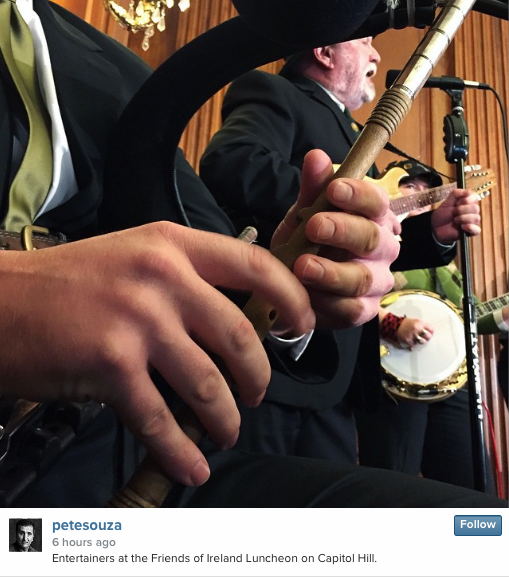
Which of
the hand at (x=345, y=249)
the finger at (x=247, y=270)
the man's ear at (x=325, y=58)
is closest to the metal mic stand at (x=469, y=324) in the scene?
the man's ear at (x=325, y=58)

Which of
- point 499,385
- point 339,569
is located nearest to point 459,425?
point 499,385

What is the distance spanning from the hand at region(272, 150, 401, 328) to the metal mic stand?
2.01ft

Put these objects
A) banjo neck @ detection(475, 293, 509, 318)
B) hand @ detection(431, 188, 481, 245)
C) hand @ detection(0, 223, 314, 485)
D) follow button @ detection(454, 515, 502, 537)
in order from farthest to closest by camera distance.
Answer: banjo neck @ detection(475, 293, 509, 318), hand @ detection(431, 188, 481, 245), follow button @ detection(454, 515, 502, 537), hand @ detection(0, 223, 314, 485)

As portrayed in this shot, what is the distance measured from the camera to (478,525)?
1.17ft

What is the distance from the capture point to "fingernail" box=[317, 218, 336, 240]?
0.93 ft

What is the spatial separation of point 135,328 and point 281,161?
823mm

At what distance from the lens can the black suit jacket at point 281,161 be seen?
0.85 metres

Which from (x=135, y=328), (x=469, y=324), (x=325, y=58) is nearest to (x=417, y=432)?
(x=469, y=324)

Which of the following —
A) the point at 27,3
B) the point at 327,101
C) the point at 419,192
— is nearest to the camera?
the point at 27,3

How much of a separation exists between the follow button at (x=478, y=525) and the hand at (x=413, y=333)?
104 centimetres

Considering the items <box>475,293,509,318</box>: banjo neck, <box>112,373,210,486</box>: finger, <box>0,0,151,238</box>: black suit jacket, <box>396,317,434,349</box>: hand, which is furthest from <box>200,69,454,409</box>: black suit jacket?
<box>475,293,509,318</box>: banjo neck

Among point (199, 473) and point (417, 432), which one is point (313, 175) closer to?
point (199, 473)

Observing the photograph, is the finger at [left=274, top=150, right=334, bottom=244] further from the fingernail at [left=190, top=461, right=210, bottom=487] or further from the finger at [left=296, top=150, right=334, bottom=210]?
the fingernail at [left=190, top=461, right=210, bottom=487]

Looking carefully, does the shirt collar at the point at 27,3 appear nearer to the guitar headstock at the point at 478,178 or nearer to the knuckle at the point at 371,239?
the knuckle at the point at 371,239
